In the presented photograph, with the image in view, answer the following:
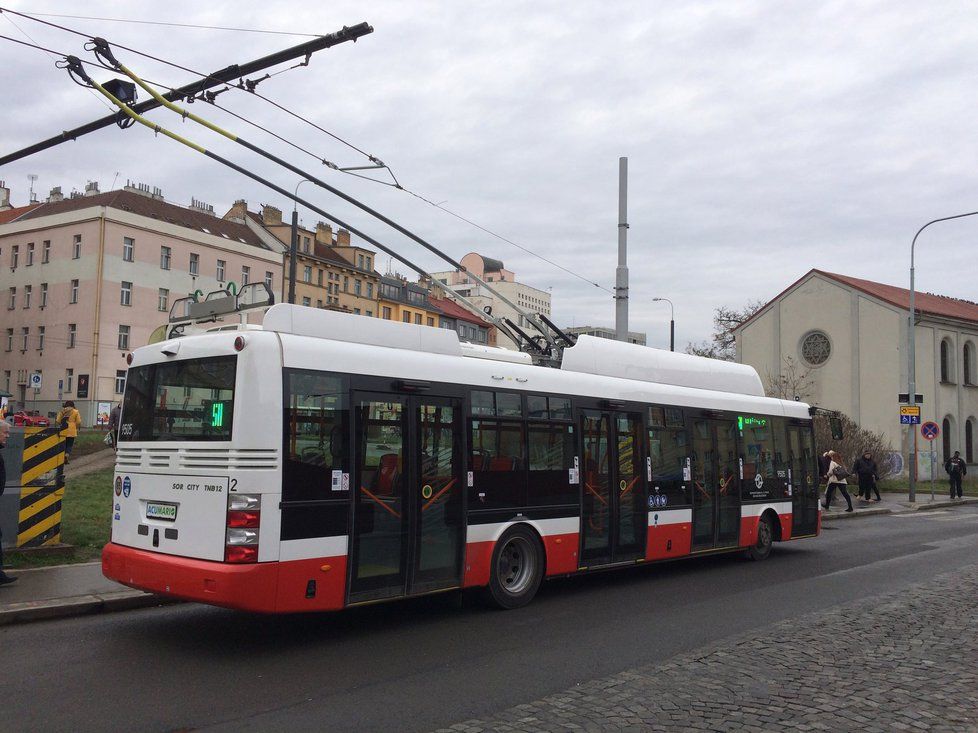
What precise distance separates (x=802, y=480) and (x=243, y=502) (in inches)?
412

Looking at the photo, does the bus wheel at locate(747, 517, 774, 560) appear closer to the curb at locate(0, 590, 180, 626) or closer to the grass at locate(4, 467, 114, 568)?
the curb at locate(0, 590, 180, 626)

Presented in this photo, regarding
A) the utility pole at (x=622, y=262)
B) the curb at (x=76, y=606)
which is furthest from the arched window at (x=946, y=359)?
the curb at (x=76, y=606)

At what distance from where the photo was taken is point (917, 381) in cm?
5159

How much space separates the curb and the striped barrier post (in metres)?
2.31

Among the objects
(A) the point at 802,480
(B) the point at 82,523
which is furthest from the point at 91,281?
(A) the point at 802,480

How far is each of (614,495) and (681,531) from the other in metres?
1.64

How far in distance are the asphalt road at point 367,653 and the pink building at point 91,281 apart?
49.7 meters

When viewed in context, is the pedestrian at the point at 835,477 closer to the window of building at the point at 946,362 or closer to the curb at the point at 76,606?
the curb at the point at 76,606

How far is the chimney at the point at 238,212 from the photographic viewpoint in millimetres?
75750

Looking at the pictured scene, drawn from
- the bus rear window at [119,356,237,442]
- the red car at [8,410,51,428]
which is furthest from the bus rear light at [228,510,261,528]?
the red car at [8,410,51,428]

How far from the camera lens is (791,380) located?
53.4 metres

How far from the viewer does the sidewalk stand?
28.0 ft

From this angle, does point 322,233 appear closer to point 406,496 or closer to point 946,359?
point 946,359

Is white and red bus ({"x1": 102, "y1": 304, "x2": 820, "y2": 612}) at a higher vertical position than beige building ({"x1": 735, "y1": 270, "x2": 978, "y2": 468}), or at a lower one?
lower
